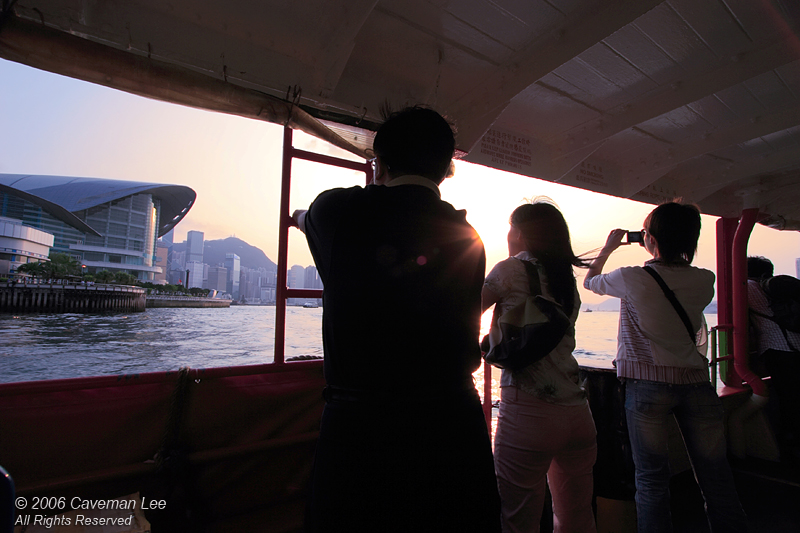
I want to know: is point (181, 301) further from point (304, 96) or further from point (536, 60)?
point (536, 60)

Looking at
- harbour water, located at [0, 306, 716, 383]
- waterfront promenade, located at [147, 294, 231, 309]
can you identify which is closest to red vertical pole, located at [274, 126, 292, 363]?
harbour water, located at [0, 306, 716, 383]

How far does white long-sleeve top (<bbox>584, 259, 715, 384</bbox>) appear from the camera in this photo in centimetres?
158

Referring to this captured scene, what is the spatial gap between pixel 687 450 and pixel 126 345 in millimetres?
36540

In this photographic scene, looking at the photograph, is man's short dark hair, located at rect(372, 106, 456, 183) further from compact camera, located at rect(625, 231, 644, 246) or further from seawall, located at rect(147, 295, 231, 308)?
seawall, located at rect(147, 295, 231, 308)

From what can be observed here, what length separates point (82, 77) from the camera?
5.07 feet

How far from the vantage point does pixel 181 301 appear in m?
60.8

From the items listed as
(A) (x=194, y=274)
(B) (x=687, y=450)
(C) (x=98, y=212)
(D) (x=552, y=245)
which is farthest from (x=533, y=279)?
(A) (x=194, y=274)

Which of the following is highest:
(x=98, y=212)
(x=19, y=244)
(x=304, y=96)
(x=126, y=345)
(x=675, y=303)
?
(x=98, y=212)

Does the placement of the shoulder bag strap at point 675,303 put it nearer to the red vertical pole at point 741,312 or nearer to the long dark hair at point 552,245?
the long dark hair at point 552,245

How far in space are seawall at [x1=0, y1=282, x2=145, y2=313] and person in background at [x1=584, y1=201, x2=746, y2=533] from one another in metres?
59.4

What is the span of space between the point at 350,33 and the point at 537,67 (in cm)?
109

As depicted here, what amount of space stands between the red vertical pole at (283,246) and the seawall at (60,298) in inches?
2281

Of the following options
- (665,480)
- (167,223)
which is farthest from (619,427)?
(167,223)

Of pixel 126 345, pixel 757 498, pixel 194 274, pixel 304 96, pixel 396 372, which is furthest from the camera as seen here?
pixel 194 274
